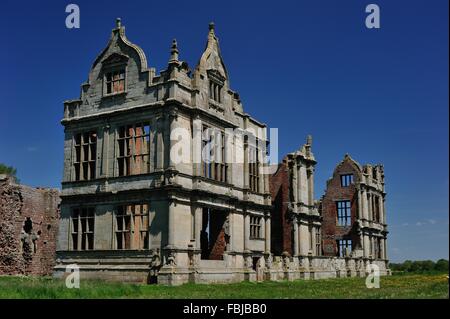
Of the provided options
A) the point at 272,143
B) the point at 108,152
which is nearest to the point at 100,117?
the point at 108,152

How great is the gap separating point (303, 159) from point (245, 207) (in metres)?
9.94

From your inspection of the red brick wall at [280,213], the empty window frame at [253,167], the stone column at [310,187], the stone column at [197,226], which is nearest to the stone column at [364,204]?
the stone column at [310,187]

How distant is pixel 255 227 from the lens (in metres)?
35.7

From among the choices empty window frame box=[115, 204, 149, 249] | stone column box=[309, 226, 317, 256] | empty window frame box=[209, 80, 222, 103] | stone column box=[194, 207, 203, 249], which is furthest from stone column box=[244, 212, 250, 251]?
stone column box=[309, 226, 317, 256]

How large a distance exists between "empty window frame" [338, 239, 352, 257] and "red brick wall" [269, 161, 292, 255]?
12661mm

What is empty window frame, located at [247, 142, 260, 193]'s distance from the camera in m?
36.2

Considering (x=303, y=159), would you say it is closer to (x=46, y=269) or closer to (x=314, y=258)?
(x=314, y=258)

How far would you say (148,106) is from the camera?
2909 centimetres

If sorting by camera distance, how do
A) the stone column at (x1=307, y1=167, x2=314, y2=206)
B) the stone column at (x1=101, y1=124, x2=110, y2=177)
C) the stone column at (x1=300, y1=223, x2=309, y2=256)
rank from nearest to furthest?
the stone column at (x1=101, y1=124, x2=110, y2=177) → the stone column at (x1=300, y1=223, x2=309, y2=256) → the stone column at (x1=307, y1=167, x2=314, y2=206)

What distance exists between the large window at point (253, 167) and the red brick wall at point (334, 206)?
65.1 ft

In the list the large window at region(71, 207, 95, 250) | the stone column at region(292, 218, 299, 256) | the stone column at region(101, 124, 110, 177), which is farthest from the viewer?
the stone column at region(292, 218, 299, 256)

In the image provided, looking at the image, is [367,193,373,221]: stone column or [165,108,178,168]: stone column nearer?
[165,108,178,168]: stone column

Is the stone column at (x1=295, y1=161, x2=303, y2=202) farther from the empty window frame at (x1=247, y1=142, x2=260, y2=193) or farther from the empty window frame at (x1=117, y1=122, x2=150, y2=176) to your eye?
the empty window frame at (x1=117, y1=122, x2=150, y2=176)

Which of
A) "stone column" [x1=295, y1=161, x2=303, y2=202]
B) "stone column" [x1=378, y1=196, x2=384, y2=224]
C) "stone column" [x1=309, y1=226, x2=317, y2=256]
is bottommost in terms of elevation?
"stone column" [x1=309, y1=226, x2=317, y2=256]
